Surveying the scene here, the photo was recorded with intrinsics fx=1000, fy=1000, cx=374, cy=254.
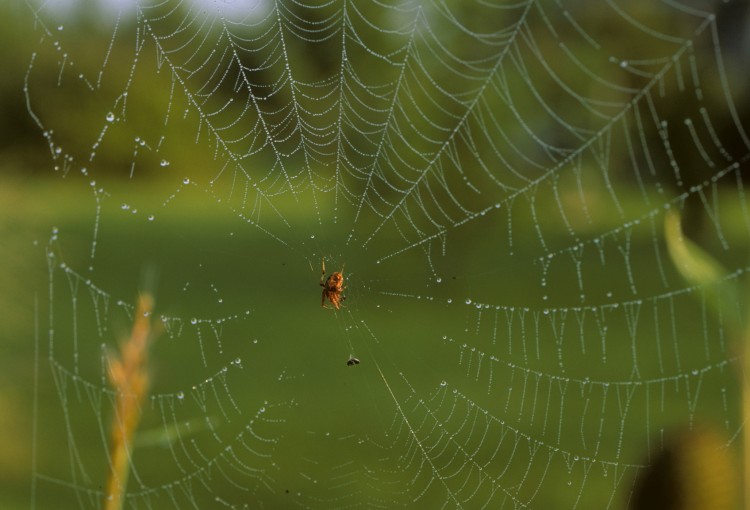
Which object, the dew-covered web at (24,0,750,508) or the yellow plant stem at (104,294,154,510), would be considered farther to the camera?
the dew-covered web at (24,0,750,508)

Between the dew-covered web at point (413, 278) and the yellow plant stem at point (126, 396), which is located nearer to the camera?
the yellow plant stem at point (126, 396)

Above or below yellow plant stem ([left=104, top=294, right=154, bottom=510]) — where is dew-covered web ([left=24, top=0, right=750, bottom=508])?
above

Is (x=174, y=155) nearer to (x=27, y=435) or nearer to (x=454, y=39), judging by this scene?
(x=27, y=435)

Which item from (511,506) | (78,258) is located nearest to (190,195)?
(78,258)

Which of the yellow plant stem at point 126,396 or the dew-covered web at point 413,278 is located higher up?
the dew-covered web at point 413,278
